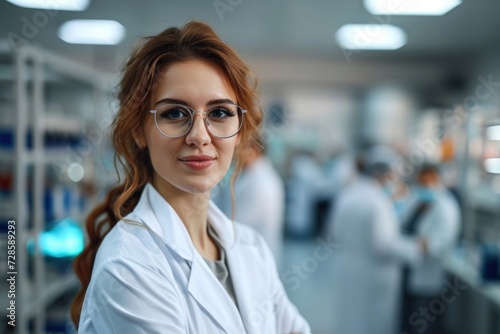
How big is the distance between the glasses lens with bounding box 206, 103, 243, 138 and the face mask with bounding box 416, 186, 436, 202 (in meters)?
2.79

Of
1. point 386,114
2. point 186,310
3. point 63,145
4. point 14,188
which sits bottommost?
point 186,310

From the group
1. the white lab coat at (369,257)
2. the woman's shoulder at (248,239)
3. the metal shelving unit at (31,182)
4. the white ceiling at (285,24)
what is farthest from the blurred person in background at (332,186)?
the woman's shoulder at (248,239)

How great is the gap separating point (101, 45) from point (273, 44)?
7.60 ft

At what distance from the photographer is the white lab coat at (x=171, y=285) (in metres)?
0.76

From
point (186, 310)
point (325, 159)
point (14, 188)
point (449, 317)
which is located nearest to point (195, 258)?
point (186, 310)

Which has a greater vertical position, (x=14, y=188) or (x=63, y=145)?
(x=63, y=145)

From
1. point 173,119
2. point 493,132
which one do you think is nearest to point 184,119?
point 173,119

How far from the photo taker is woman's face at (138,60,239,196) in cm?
86

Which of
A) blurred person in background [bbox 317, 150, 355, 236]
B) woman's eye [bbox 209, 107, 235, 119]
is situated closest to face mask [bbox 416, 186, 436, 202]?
woman's eye [bbox 209, 107, 235, 119]

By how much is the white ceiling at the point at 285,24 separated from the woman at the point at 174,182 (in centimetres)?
175

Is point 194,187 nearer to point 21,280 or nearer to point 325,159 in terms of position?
point 21,280

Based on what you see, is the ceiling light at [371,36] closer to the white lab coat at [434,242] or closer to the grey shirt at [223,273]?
the white lab coat at [434,242]

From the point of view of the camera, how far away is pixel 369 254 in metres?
2.96

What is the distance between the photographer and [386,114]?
7.36 metres
